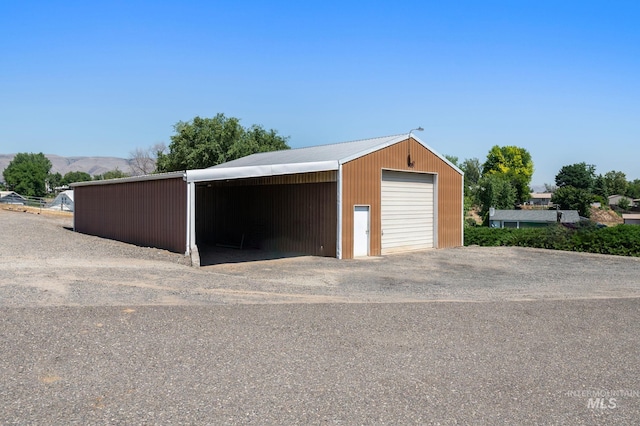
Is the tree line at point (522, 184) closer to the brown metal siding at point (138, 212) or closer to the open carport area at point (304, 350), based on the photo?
the brown metal siding at point (138, 212)

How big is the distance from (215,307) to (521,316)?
4902mm

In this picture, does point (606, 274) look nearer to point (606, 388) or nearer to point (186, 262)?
point (606, 388)

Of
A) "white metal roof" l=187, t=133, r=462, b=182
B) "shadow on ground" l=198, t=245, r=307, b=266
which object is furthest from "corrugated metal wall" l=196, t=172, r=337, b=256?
"white metal roof" l=187, t=133, r=462, b=182

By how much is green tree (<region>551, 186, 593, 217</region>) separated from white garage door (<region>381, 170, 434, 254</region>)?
57.4 m

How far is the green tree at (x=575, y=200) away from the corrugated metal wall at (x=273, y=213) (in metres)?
61.1

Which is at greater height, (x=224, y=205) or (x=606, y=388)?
Answer: (x=224, y=205)

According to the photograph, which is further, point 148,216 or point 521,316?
point 148,216

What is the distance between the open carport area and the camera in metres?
4.36

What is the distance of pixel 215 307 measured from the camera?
8.05m

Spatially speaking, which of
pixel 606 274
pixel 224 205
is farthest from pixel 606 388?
pixel 224 205

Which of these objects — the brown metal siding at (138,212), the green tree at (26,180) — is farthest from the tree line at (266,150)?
the brown metal siding at (138,212)

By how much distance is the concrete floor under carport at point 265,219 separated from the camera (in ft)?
57.3
